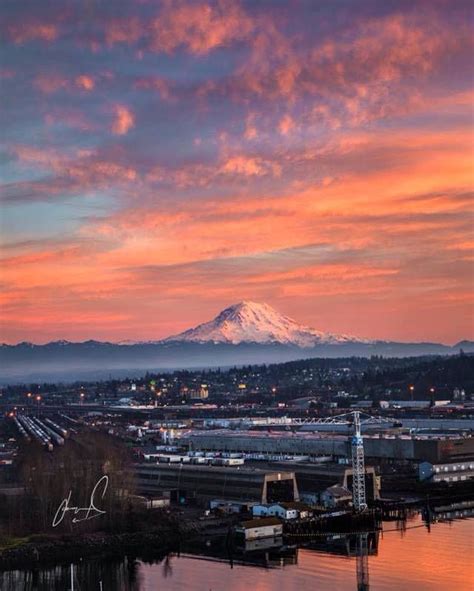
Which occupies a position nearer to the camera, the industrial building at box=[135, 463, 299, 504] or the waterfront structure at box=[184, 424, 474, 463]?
the industrial building at box=[135, 463, 299, 504]

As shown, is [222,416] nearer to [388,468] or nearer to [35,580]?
[388,468]

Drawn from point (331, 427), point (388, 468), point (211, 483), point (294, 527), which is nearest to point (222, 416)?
point (331, 427)

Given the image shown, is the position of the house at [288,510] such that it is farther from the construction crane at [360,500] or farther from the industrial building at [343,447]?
the industrial building at [343,447]

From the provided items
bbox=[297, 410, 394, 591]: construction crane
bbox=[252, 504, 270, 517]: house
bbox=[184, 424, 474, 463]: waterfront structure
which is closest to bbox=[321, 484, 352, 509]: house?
bbox=[297, 410, 394, 591]: construction crane

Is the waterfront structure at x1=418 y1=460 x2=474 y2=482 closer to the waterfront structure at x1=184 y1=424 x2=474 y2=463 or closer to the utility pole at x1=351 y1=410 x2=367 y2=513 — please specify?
the waterfront structure at x1=184 y1=424 x2=474 y2=463
